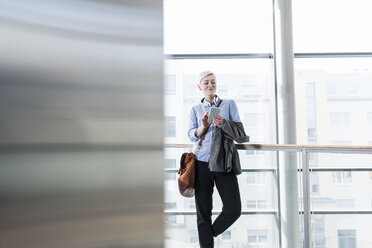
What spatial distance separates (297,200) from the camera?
7.42ft

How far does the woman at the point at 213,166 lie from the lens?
2004 mm

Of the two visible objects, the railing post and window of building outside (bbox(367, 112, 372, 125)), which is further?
window of building outside (bbox(367, 112, 372, 125))

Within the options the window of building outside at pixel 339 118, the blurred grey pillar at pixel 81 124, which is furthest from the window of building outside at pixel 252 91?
the blurred grey pillar at pixel 81 124

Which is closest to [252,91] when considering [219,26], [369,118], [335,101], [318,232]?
[219,26]

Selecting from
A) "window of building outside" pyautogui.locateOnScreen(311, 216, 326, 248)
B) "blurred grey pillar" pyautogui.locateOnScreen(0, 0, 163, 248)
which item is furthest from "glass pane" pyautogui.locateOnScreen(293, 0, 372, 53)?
"blurred grey pillar" pyautogui.locateOnScreen(0, 0, 163, 248)

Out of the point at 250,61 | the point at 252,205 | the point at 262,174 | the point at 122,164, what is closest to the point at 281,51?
the point at 250,61

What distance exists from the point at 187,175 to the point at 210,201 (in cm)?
26

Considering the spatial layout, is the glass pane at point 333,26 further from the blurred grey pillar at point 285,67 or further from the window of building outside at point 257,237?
the window of building outside at point 257,237

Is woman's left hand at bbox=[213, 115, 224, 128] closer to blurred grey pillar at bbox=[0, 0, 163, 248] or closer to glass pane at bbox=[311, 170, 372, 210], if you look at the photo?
glass pane at bbox=[311, 170, 372, 210]

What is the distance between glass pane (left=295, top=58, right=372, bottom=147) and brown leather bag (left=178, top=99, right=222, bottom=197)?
6.98 feet

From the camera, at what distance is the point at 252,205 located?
2.41 meters

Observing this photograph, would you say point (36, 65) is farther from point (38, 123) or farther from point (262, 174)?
point (262, 174)

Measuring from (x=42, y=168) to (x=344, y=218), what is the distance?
2336 millimetres

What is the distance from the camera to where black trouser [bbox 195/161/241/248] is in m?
2.05
